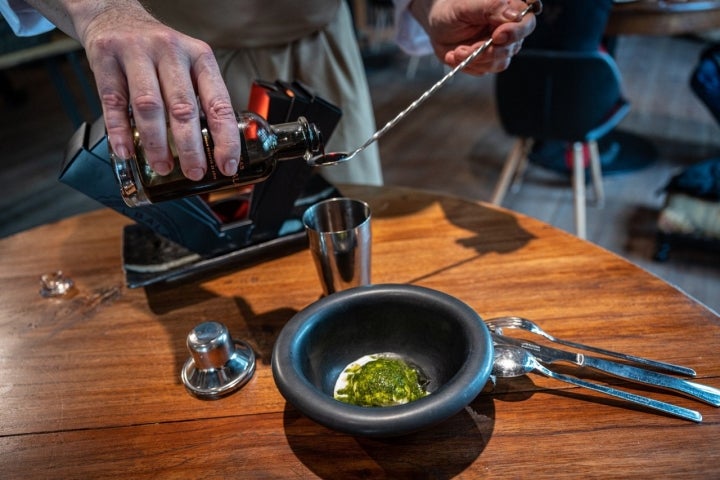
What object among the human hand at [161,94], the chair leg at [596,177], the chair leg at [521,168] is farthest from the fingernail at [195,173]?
the chair leg at [521,168]

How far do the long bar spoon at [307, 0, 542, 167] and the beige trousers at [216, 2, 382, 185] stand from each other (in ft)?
1.50

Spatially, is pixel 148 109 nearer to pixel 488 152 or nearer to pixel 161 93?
pixel 161 93

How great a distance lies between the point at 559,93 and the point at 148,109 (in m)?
1.49

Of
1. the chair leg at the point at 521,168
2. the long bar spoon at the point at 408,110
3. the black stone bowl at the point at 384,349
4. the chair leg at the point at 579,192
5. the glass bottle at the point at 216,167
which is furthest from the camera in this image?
the chair leg at the point at 521,168

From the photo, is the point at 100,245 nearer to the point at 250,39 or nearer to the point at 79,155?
the point at 79,155

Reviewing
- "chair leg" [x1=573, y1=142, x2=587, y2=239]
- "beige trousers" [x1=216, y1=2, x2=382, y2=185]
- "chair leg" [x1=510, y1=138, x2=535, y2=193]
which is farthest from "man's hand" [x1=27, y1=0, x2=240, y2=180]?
"chair leg" [x1=510, y1=138, x2=535, y2=193]

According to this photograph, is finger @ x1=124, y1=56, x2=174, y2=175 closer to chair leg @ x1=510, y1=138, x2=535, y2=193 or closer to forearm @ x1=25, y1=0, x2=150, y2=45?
forearm @ x1=25, y1=0, x2=150, y2=45

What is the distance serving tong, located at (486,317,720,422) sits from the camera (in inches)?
23.3

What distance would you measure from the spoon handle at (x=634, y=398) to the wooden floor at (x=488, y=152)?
1.33 metres

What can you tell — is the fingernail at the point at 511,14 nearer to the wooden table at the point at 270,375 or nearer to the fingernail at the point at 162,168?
the wooden table at the point at 270,375

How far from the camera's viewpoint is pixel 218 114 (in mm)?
589

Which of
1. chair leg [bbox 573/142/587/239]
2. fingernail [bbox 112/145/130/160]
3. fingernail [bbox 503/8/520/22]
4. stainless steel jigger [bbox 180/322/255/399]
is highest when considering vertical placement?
fingernail [bbox 503/8/520/22]

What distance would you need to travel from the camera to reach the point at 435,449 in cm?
56

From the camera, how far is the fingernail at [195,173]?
588mm
